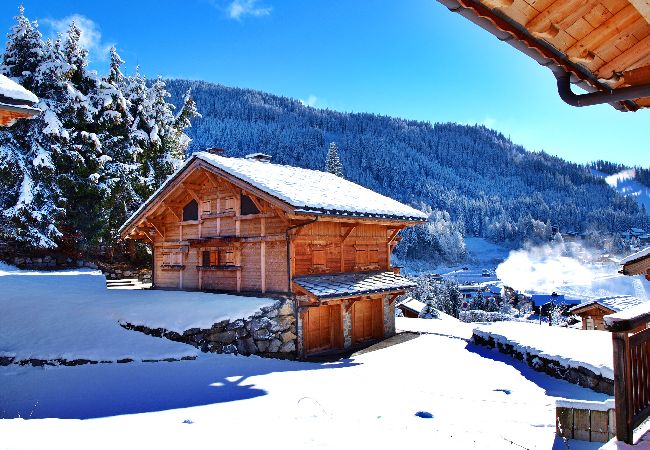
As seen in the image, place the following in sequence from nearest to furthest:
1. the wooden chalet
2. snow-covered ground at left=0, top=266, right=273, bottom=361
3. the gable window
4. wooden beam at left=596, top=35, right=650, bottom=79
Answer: the wooden chalet
wooden beam at left=596, top=35, right=650, bottom=79
snow-covered ground at left=0, top=266, right=273, bottom=361
the gable window

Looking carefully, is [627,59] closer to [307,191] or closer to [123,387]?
[123,387]

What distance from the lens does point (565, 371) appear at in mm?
12133

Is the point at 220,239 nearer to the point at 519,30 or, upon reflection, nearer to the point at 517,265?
the point at 519,30

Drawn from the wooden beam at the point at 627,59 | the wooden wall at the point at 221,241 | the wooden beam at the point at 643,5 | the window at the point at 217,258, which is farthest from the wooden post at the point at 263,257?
the wooden beam at the point at 643,5

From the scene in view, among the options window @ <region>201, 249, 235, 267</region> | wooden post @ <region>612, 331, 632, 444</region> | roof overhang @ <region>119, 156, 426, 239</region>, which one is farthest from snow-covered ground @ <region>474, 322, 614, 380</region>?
window @ <region>201, 249, 235, 267</region>

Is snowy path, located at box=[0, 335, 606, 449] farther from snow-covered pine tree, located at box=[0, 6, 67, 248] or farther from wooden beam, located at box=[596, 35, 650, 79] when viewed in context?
snow-covered pine tree, located at box=[0, 6, 67, 248]

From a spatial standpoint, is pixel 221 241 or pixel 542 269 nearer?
pixel 221 241

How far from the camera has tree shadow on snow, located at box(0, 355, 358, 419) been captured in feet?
25.4

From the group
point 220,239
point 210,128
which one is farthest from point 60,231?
point 210,128

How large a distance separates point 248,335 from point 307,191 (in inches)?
220

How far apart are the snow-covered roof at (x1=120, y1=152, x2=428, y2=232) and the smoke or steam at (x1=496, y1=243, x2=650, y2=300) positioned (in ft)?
222

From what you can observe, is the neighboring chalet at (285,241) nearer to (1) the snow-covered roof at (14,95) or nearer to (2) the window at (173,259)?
(2) the window at (173,259)

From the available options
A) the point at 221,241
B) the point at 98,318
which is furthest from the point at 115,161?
the point at 98,318

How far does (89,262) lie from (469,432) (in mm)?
27047
